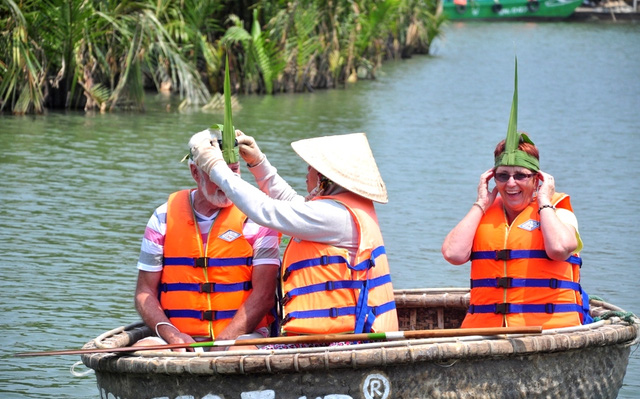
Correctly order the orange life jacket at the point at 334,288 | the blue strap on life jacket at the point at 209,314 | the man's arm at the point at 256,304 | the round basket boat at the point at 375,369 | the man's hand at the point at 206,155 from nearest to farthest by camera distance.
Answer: the round basket boat at the point at 375,369, the orange life jacket at the point at 334,288, the man's hand at the point at 206,155, the man's arm at the point at 256,304, the blue strap on life jacket at the point at 209,314

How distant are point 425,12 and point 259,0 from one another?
1194 centimetres

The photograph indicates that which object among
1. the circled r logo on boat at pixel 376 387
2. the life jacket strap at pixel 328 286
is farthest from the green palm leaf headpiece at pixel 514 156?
the circled r logo on boat at pixel 376 387

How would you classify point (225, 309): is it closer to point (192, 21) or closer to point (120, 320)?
point (120, 320)

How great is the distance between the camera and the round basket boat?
504 cm

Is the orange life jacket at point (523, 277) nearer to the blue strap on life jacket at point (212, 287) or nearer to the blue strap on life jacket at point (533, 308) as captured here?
the blue strap on life jacket at point (533, 308)

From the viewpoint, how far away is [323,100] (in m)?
21.9

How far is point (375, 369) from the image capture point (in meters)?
5.11

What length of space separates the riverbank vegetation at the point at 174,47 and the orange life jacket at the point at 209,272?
11128 millimetres

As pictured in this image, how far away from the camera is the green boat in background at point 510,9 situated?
5847 cm

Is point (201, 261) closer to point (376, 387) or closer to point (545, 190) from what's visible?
point (376, 387)

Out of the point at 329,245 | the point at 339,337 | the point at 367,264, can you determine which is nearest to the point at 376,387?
the point at 339,337

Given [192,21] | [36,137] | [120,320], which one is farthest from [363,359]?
[192,21]

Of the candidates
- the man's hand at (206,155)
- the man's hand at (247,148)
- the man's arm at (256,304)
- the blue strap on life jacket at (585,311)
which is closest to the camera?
the man's hand at (206,155)

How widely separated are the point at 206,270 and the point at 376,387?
3.43ft
